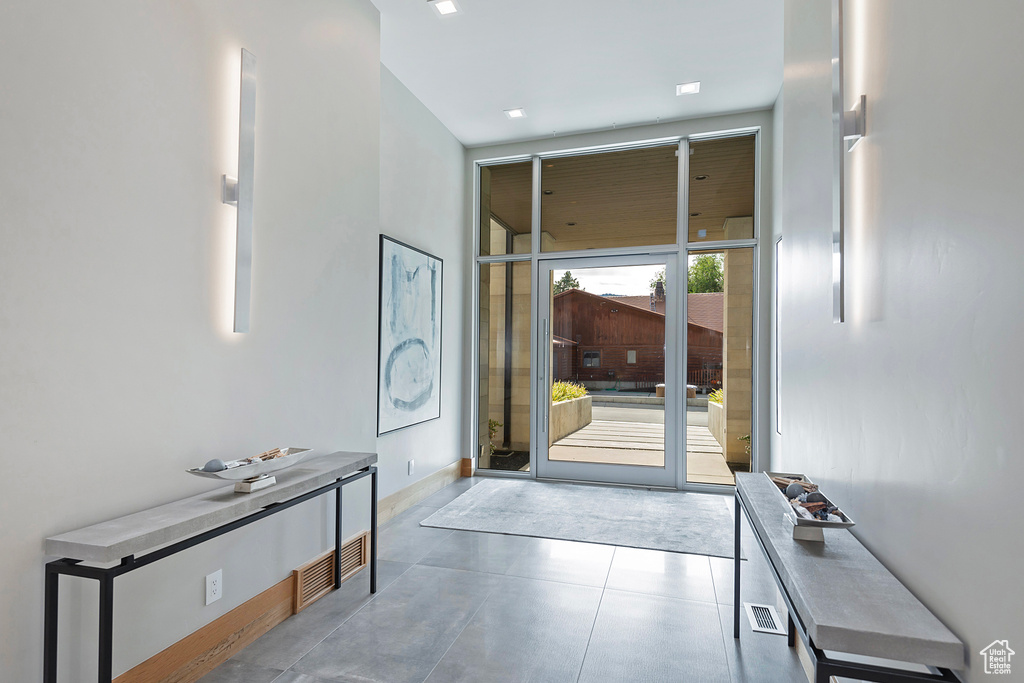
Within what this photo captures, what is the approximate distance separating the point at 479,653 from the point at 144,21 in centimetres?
269

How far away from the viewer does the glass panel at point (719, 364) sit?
4.91 m

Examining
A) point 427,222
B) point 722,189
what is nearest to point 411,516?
point 427,222

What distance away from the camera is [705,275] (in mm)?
5039

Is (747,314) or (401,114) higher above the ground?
(401,114)

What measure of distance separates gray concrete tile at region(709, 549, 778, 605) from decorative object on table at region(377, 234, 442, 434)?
2380 mm

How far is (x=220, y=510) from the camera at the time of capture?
182 centimetres

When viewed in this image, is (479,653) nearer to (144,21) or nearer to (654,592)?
(654,592)

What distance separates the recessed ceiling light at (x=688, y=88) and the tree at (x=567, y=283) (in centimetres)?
188

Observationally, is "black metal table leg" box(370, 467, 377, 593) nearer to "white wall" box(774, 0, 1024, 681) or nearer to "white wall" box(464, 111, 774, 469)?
"white wall" box(774, 0, 1024, 681)

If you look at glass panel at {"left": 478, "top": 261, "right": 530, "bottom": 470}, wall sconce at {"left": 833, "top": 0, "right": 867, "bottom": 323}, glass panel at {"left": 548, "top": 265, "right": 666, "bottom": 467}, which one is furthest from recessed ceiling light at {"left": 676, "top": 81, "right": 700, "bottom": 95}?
wall sconce at {"left": 833, "top": 0, "right": 867, "bottom": 323}

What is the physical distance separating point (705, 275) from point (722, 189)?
2.70ft

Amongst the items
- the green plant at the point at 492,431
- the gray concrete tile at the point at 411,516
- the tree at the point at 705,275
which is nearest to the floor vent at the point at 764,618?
the gray concrete tile at the point at 411,516

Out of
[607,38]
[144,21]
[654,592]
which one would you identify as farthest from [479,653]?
[607,38]

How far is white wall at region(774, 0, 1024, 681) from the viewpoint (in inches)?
35.8
